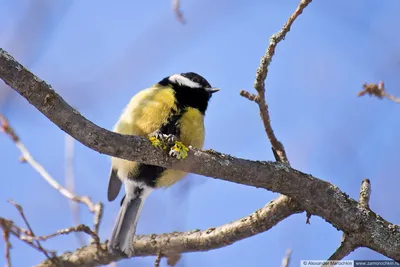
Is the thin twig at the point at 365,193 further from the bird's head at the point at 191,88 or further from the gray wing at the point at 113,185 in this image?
the gray wing at the point at 113,185

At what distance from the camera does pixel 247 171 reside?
2480mm

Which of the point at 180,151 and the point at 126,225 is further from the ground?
the point at 126,225

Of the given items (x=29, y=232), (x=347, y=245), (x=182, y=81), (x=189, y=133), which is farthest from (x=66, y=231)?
(x=182, y=81)

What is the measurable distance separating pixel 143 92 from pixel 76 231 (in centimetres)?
120

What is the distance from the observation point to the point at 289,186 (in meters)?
2.56

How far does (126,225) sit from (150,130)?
0.71 meters

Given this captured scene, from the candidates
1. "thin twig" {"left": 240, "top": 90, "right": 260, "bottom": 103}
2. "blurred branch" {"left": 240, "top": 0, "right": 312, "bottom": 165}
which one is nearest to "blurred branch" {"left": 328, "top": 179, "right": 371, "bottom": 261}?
"blurred branch" {"left": 240, "top": 0, "right": 312, "bottom": 165}

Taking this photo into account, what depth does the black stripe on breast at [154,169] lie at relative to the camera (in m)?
3.30

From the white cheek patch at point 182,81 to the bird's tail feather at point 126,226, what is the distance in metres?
0.84

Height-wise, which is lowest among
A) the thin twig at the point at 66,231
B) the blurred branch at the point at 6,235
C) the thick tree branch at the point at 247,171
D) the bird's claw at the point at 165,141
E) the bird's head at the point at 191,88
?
the blurred branch at the point at 6,235

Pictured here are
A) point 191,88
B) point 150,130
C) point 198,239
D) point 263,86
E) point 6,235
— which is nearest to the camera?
point 6,235

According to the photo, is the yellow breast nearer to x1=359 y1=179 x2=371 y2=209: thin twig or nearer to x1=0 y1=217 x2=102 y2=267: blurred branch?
x1=0 y1=217 x2=102 y2=267: blurred branch

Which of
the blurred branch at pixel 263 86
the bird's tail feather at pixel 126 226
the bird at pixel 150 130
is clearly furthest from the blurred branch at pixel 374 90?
the bird's tail feather at pixel 126 226

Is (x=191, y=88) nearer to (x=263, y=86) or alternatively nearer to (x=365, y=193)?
(x=263, y=86)
